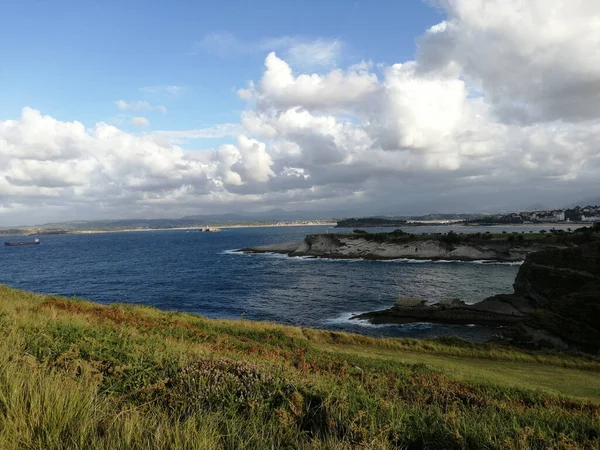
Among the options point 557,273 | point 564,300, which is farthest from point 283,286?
point 564,300

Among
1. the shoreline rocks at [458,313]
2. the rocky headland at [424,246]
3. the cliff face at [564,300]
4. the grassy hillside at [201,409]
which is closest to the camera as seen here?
the grassy hillside at [201,409]

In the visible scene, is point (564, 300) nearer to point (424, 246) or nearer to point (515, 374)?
point (515, 374)

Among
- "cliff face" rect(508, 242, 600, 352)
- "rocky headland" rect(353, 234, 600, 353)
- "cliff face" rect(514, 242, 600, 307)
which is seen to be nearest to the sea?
"rocky headland" rect(353, 234, 600, 353)

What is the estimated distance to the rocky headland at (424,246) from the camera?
96625mm

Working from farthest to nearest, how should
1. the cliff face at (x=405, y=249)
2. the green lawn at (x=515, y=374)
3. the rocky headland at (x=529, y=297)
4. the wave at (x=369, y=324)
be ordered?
1. the cliff face at (x=405, y=249)
2. the rocky headland at (x=529, y=297)
3. the wave at (x=369, y=324)
4. the green lawn at (x=515, y=374)

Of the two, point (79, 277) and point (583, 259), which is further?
point (79, 277)

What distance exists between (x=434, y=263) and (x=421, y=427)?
96445 millimetres

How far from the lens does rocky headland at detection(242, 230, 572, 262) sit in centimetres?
9662

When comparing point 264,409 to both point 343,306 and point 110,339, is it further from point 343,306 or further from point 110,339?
point 343,306

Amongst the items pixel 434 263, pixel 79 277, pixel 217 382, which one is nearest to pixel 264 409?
pixel 217 382

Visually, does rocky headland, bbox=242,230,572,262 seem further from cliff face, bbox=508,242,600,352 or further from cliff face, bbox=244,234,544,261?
cliff face, bbox=508,242,600,352

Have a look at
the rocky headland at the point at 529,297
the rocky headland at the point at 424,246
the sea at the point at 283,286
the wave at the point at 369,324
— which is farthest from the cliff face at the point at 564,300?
the rocky headland at the point at 424,246

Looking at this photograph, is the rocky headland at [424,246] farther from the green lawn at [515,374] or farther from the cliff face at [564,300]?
the green lawn at [515,374]

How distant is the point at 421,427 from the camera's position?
540 cm
